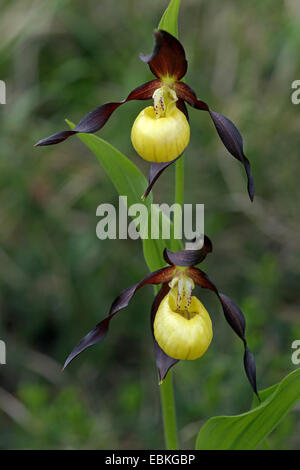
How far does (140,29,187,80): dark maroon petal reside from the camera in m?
1.23

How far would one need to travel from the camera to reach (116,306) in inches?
58.9

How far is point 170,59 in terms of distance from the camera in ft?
4.39

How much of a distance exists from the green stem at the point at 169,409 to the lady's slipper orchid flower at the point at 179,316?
0.40 ft

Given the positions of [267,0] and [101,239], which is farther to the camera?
[267,0]

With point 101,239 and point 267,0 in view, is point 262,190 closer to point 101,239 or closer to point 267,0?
point 101,239

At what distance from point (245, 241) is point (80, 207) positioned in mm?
1055

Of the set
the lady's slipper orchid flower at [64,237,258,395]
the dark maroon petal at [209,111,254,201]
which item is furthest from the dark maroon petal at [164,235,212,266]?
the dark maroon petal at [209,111,254,201]

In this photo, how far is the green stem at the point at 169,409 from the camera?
164 centimetres

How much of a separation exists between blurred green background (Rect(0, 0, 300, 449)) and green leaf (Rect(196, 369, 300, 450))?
640 mm

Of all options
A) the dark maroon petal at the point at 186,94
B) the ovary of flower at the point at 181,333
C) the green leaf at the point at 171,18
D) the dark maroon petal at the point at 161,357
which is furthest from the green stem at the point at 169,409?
the green leaf at the point at 171,18

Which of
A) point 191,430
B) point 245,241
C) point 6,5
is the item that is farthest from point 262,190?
point 6,5

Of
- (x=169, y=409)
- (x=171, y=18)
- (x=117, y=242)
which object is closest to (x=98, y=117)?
(x=171, y=18)

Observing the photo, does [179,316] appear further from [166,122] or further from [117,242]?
[117,242]

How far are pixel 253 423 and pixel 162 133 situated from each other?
948mm
